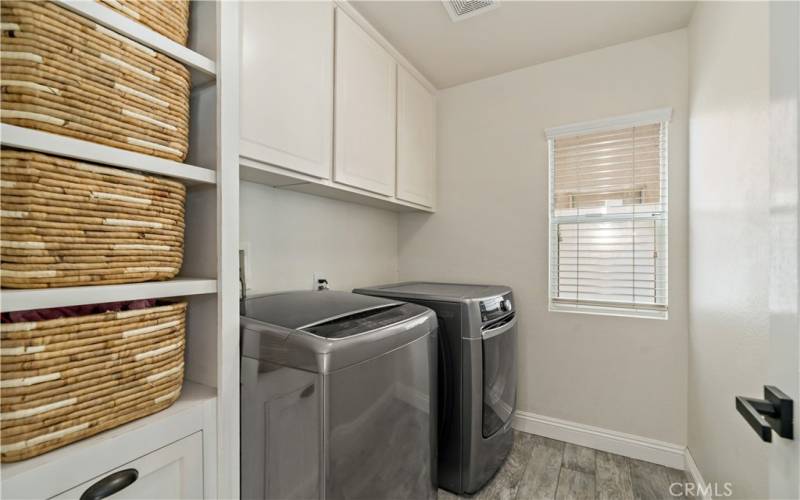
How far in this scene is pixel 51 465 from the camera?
2.23 ft

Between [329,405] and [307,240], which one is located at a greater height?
[307,240]

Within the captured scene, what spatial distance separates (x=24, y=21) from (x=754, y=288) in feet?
6.51

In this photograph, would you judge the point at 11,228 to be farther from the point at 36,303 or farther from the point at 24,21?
the point at 24,21

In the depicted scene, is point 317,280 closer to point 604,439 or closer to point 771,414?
point 771,414

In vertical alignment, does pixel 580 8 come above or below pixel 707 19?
above

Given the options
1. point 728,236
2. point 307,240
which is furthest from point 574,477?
point 307,240

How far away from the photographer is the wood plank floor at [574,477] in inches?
70.2

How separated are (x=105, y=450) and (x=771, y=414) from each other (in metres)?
1.26

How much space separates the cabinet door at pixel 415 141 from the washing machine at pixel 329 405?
1.23 meters

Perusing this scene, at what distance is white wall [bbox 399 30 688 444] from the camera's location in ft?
6.70

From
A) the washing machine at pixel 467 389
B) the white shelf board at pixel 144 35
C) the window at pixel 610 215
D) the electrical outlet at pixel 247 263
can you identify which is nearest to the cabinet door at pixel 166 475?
the electrical outlet at pixel 247 263

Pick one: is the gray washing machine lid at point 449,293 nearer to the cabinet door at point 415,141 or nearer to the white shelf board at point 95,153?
the cabinet door at point 415,141

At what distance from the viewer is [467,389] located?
176 cm

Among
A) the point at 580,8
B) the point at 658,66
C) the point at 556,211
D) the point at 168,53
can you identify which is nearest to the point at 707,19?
the point at 658,66
